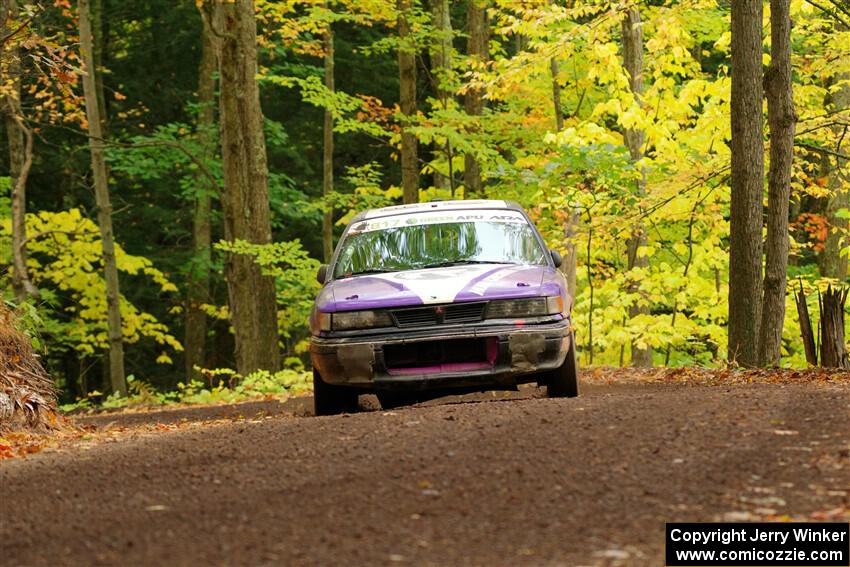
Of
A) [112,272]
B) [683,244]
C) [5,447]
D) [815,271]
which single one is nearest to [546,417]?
[5,447]

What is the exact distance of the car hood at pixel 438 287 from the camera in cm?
880

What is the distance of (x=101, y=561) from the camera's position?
178 inches

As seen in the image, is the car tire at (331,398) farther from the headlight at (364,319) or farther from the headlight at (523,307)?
the headlight at (523,307)

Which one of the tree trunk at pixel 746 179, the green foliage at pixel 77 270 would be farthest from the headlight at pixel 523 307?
the green foliage at pixel 77 270

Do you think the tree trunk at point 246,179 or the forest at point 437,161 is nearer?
the forest at point 437,161

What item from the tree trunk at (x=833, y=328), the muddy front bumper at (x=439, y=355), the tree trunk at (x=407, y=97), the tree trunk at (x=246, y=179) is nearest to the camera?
the muddy front bumper at (x=439, y=355)

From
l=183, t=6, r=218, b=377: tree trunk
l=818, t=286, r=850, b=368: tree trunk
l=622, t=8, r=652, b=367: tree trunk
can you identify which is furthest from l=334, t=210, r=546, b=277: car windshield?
l=183, t=6, r=218, b=377: tree trunk

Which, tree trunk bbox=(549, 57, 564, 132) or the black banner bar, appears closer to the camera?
the black banner bar

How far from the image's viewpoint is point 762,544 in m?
4.65

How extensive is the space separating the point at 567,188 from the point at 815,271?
10.7m

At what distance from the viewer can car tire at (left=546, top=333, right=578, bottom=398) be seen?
30.5 feet

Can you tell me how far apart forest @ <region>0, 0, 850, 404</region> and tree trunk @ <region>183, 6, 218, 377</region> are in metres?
0.08

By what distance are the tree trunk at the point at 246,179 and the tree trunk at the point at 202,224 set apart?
678 cm

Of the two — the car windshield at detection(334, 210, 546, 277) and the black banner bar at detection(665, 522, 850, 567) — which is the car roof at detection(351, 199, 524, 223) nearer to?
the car windshield at detection(334, 210, 546, 277)
